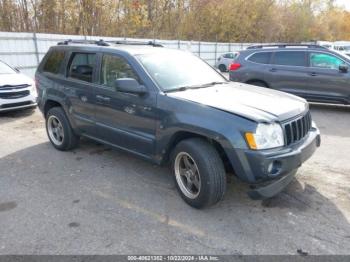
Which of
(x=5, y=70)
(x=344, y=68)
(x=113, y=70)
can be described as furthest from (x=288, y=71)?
(x=5, y=70)

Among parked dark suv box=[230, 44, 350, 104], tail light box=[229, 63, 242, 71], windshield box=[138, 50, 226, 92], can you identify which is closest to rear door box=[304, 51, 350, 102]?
parked dark suv box=[230, 44, 350, 104]

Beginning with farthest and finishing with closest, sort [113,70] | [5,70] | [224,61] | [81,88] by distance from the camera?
[224,61]
[5,70]
[81,88]
[113,70]

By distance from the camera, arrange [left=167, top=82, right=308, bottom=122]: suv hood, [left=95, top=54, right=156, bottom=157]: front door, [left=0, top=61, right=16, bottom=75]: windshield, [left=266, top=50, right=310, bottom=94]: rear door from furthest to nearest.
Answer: [left=266, top=50, right=310, bottom=94]: rear door → [left=0, top=61, right=16, bottom=75]: windshield → [left=95, top=54, right=156, bottom=157]: front door → [left=167, top=82, right=308, bottom=122]: suv hood

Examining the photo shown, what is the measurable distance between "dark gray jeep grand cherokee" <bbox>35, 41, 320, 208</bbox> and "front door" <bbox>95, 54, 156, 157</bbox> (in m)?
0.01

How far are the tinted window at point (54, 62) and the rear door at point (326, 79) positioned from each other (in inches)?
250

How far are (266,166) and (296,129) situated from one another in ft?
2.21

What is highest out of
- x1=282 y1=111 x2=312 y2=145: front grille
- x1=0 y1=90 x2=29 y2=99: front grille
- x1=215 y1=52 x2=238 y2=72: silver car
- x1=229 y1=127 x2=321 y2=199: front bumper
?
x1=282 y1=111 x2=312 y2=145: front grille

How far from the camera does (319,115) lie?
8.25 m

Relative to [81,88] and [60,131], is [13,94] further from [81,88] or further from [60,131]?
[81,88]

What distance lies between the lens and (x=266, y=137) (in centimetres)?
313

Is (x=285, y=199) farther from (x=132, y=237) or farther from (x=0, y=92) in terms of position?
(x=0, y=92)

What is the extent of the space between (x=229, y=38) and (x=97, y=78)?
1248 inches

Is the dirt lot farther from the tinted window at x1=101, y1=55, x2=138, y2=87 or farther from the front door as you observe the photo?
the tinted window at x1=101, y1=55, x2=138, y2=87

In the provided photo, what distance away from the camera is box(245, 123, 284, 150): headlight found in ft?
10.1
